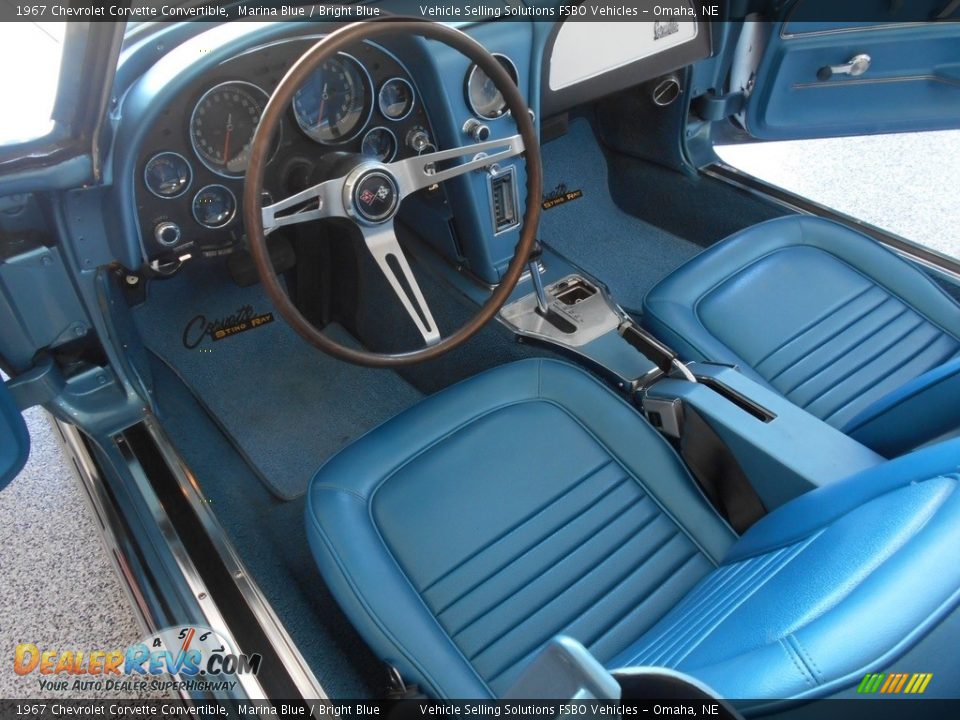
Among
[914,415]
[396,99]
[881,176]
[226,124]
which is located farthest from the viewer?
[881,176]

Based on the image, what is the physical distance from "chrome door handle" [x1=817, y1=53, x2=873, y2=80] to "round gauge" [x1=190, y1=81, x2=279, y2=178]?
4.51 feet

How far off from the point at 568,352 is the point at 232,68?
2.77ft

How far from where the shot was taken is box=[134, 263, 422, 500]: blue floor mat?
5.74ft

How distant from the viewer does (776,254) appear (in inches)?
64.9

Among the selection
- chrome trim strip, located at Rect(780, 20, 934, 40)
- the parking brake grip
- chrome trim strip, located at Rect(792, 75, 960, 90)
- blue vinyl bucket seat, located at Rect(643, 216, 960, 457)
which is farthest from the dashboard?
chrome trim strip, located at Rect(792, 75, 960, 90)

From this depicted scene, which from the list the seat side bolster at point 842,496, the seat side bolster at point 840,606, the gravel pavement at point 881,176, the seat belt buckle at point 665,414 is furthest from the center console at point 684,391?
the gravel pavement at point 881,176

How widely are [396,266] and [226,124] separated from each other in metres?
0.40

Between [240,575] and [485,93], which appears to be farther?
[485,93]

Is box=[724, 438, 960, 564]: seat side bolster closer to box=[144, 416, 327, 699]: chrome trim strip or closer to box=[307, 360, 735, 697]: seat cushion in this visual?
box=[307, 360, 735, 697]: seat cushion

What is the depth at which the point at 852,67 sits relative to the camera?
1796 millimetres

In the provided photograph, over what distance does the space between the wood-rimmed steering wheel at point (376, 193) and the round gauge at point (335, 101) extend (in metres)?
0.19

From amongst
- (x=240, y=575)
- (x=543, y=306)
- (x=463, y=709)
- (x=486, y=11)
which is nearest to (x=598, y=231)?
(x=543, y=306)

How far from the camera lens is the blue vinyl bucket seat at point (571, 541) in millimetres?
689

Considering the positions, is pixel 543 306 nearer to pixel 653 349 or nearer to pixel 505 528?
pixel 653 349
